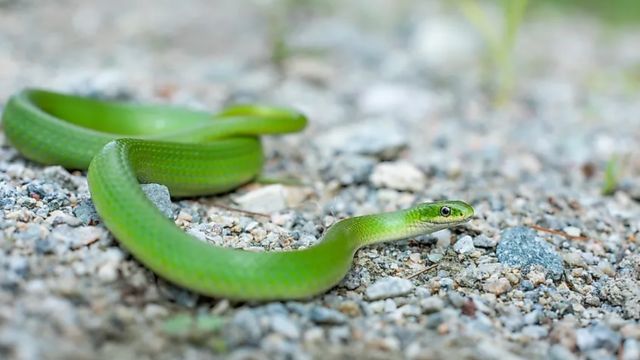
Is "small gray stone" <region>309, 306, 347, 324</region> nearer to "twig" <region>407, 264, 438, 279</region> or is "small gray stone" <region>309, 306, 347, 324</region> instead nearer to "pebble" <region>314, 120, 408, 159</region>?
"twig" <region>407, 264, 438, 279</region>

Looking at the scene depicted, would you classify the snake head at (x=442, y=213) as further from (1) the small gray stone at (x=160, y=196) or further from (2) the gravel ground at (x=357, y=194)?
(1) the small gray stone at (x=160, y=196)

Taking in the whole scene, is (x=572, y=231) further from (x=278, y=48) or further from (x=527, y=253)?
(x=278, y=48)

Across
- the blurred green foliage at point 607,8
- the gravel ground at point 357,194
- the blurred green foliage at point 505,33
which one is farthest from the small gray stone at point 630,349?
the blurred green foliage at point 607,8

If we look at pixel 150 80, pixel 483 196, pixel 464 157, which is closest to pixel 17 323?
pixel 483 196

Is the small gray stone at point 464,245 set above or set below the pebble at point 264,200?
above

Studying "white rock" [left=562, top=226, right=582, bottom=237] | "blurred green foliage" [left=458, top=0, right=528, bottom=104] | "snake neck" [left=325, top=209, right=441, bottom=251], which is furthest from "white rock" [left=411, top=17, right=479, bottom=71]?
"snake neck" [left=325, top=209, right=441, bottom=251]

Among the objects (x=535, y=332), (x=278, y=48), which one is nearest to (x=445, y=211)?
(x=535, y=332)
